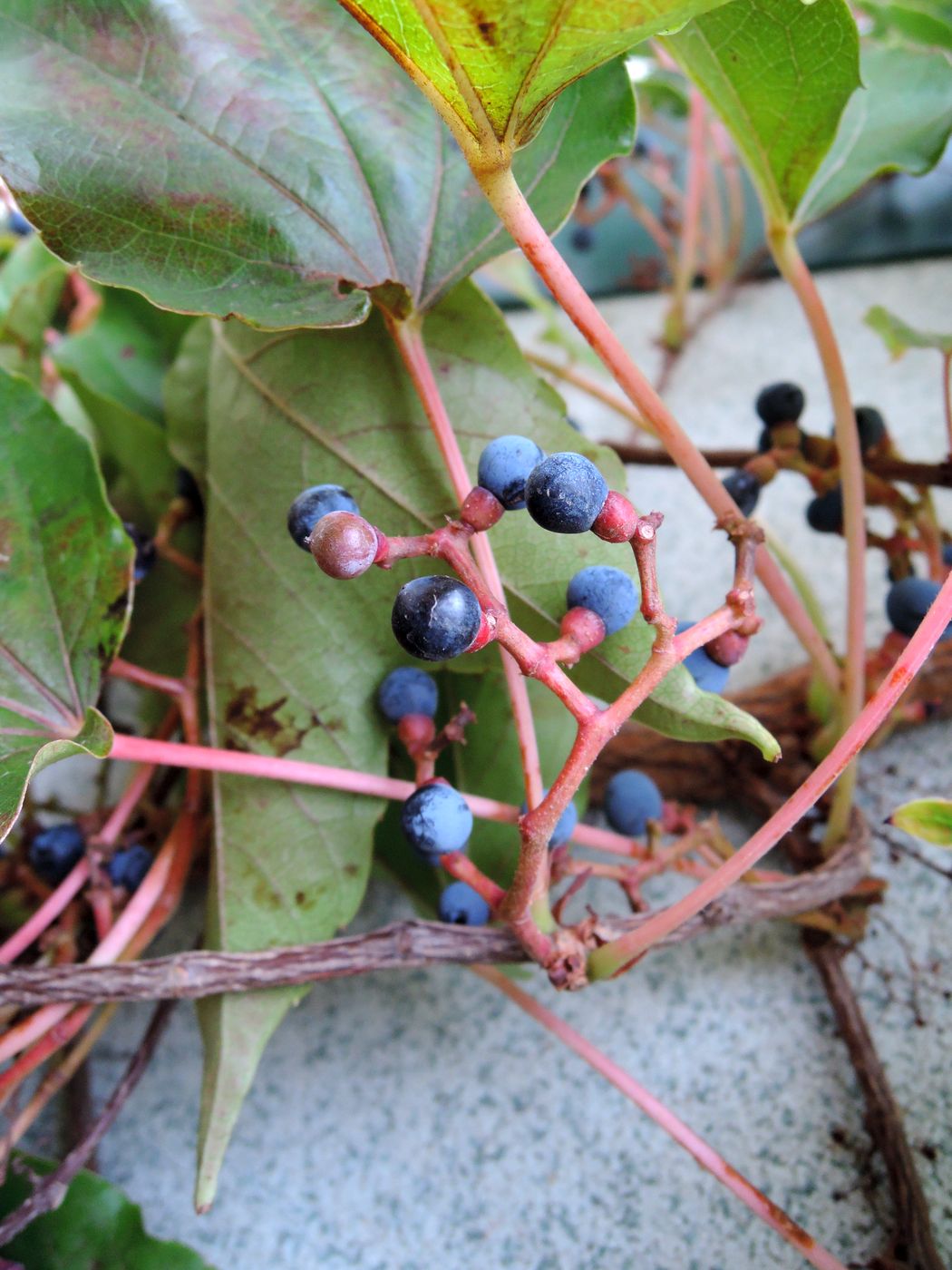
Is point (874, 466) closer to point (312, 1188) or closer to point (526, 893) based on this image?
point (526, 893)

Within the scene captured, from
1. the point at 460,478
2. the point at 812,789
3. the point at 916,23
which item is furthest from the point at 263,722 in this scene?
→ the point at 916,23

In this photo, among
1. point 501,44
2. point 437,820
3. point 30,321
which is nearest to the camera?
point 501,44

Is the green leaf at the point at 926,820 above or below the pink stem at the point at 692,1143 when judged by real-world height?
above

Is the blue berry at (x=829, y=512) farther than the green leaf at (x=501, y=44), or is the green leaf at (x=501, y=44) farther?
the blue berry at (x=829, y=512)

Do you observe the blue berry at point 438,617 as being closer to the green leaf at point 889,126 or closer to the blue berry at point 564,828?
the blue berry at point 564,828

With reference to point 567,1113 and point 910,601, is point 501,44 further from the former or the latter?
point 567,1113

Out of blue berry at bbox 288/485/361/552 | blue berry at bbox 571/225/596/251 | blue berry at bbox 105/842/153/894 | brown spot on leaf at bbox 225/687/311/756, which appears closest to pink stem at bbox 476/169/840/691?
blue berry at bbox 288/485/361/552

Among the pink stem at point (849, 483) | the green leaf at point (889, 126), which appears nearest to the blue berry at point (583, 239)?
the green leaf at point (889, 126)
